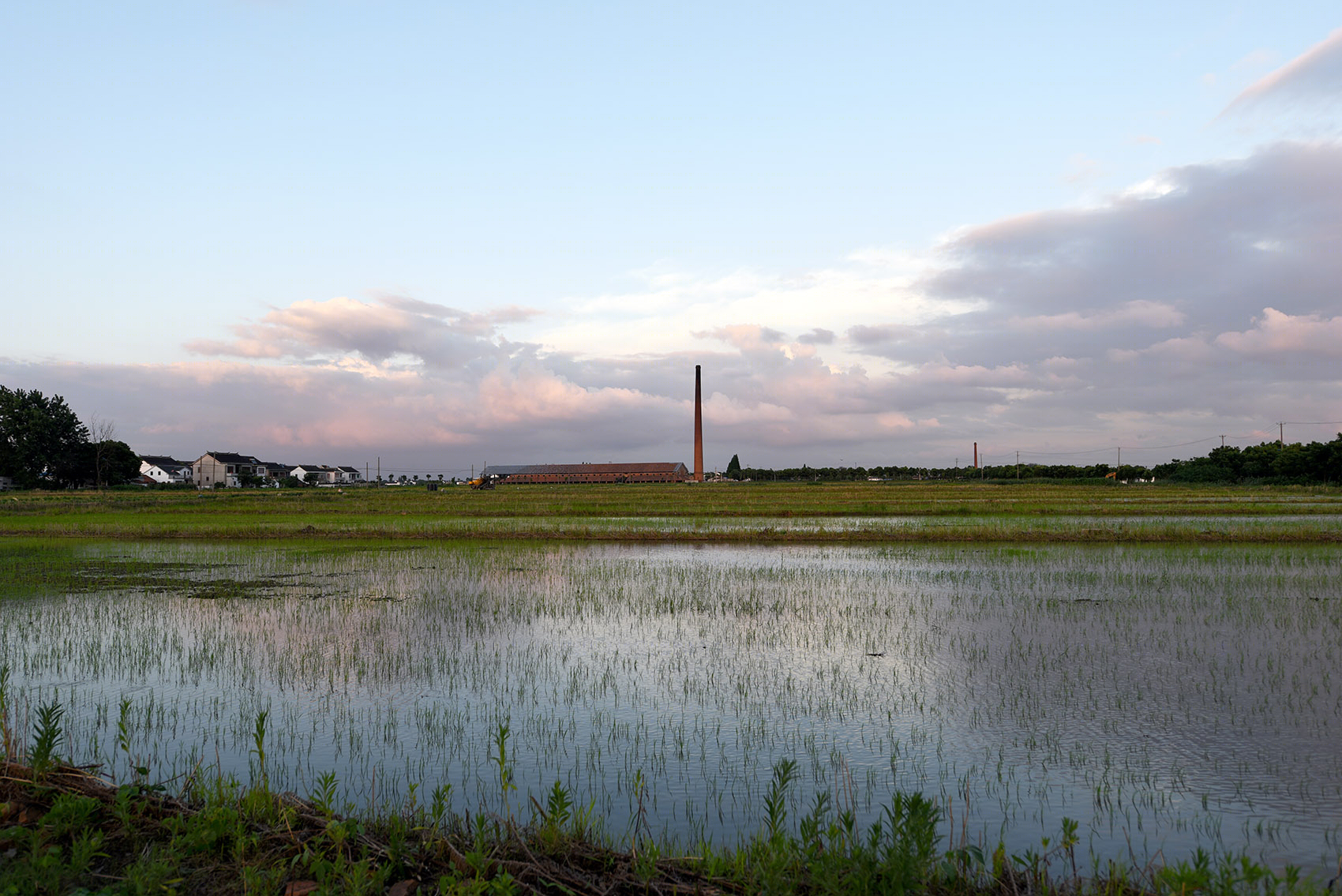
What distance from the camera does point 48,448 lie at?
77.3m

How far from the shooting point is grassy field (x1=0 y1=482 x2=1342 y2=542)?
91.6ft

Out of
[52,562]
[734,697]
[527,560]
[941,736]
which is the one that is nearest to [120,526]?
[52,562]

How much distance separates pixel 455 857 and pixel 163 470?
13021 cm

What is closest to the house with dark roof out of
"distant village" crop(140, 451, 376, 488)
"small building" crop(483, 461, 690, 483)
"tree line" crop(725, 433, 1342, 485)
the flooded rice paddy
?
"distant village" crop(140, 451, 376, 488)

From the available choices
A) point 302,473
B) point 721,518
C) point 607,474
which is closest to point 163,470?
point 302,473

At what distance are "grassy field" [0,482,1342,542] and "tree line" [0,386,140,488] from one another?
30951 millimetres

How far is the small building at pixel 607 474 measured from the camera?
127 m

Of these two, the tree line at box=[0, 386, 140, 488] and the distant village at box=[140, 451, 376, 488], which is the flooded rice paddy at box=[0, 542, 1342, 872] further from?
the distant village at box=[140, 451, 376, 488]

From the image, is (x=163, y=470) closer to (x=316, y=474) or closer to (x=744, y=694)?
(x=316, y=474)

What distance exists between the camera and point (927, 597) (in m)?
14.9

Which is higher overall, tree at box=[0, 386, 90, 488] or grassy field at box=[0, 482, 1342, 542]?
tree at box=[0, 386, 90, 488]

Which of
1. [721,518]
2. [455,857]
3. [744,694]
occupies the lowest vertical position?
[744,694]

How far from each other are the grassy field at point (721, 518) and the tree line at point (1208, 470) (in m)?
18.7

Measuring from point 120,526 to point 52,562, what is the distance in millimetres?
11992
